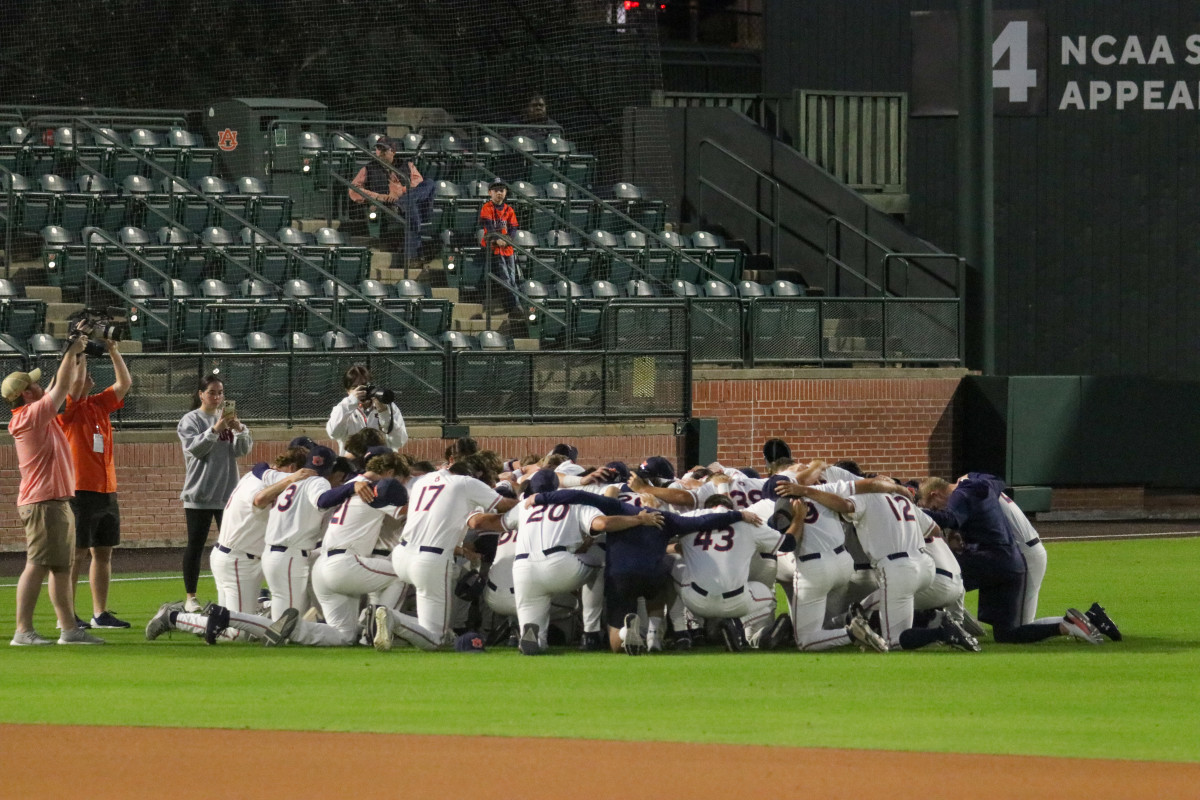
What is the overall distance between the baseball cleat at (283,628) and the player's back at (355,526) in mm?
470

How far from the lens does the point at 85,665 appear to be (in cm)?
1108

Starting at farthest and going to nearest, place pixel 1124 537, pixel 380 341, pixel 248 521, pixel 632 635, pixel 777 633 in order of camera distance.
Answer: pixel 1124 537, pixel 380 341, pixel 248 521, pixel 777 633, pixel 632 635

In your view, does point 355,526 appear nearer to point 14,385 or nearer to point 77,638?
point 77,638

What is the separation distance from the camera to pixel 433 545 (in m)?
12.0

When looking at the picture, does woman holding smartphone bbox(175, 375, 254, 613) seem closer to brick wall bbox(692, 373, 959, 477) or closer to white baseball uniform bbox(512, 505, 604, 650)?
white baseball uniform bbox(512, 505, 604, 650)

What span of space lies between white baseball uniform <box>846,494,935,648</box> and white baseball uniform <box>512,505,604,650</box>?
176 centimetres

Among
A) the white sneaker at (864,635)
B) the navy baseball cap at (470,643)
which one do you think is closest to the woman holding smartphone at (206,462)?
the navy baseball cap at (470,643)

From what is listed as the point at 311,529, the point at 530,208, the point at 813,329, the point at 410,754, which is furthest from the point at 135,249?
the point at 410,754

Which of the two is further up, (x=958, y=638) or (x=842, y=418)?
(x=842, y=418)

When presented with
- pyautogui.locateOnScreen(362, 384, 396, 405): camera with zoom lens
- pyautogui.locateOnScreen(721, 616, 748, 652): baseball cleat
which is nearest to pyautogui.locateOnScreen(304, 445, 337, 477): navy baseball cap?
pyautogui.locateOnScreen(362, 384, 396, 405): camera with zoom lens

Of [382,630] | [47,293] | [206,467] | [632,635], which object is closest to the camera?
[632,635]

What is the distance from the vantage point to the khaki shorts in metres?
11.7

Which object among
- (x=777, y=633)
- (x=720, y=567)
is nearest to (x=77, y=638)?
(x=720, y=567)

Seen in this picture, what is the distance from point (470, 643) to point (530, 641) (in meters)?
0.45
